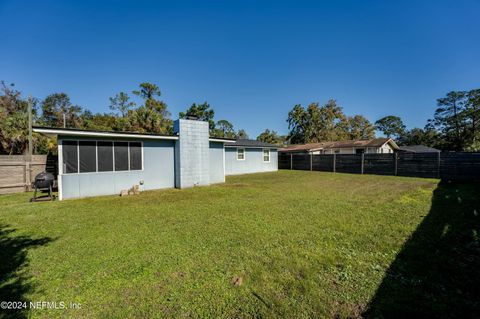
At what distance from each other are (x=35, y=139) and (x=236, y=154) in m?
14.2

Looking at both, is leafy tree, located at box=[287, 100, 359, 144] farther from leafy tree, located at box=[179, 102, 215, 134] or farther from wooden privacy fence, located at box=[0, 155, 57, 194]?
wooden privacy fence, located at box=[0, 155, 57, 194]

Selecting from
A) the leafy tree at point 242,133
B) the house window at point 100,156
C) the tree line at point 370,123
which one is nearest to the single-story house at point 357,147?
the tree line at point 370,123

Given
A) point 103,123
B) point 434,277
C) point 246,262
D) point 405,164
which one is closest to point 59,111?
point 103,123

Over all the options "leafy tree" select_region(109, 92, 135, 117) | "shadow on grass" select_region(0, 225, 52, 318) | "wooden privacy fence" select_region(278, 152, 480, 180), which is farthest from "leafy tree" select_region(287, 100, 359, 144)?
"shadow on grass" select_region(0, 225, 52, 318)

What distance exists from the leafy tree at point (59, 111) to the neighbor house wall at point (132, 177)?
22628 millimetres

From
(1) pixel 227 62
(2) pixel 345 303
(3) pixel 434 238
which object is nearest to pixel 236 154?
(1) pixel 227 62

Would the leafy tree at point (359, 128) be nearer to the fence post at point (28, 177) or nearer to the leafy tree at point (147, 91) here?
the leafy tree at point (147, 91)

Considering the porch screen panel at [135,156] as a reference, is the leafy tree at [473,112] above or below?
above

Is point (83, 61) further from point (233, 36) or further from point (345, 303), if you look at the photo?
point (345, 303)

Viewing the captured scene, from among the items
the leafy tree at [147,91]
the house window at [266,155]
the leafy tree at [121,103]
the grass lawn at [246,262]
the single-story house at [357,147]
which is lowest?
the grass lawn at [246,262]

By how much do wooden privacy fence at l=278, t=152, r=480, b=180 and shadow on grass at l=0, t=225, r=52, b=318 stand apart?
17.8 meters

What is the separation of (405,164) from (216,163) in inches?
507

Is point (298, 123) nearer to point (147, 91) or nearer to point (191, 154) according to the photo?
point (147, 91)

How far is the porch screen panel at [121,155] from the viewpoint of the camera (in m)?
8.57
